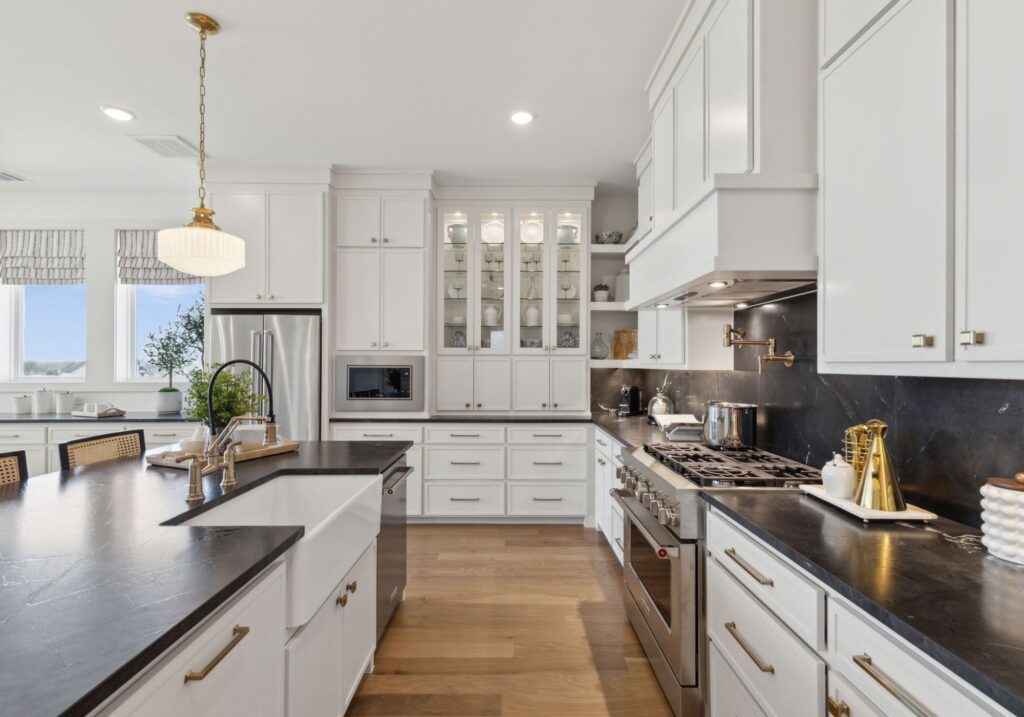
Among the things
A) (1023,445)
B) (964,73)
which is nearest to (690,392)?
(1023,445)

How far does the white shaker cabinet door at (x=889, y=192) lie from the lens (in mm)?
1157

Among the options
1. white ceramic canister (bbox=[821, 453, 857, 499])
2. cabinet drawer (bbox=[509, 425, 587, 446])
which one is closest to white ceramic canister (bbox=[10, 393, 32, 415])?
cabinet drawer (bbox=[509, 425, 587, 446])

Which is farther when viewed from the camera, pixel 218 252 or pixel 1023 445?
pixel 218 252

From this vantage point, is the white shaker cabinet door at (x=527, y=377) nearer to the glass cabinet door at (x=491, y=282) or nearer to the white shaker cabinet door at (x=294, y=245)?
the glass cabinet door at (x=491, y=282)

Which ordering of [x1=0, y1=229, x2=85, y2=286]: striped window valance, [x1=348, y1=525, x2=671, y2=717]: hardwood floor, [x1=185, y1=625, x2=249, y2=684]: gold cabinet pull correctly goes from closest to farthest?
[x1=185, y1=625, x2=249, y2=684]: gold cabinet pull
[x1=348, y1=525, x2=671, y2=717]: hardwood floor
[x1=0, y1=229, x2=85, y2=286]: striped window valance

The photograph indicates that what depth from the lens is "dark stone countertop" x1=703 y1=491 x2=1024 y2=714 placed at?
2.52ft

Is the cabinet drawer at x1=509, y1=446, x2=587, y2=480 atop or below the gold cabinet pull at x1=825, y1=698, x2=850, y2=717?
below

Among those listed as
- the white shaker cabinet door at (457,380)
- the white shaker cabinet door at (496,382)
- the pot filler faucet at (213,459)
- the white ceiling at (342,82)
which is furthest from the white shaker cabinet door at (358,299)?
the pot filler faucet at (213,459)

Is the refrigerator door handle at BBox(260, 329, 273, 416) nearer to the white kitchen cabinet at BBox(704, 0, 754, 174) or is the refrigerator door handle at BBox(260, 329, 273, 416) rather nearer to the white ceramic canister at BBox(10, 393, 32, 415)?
the white ceramic canister at BBox(10, 393, 32, 415)

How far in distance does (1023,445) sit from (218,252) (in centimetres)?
283

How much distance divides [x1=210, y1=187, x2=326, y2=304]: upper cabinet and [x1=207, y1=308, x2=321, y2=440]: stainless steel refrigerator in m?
0.16

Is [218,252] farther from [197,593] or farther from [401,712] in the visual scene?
[401,712]

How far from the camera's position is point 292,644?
1356 millimetres

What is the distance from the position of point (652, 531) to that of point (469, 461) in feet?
7.73
